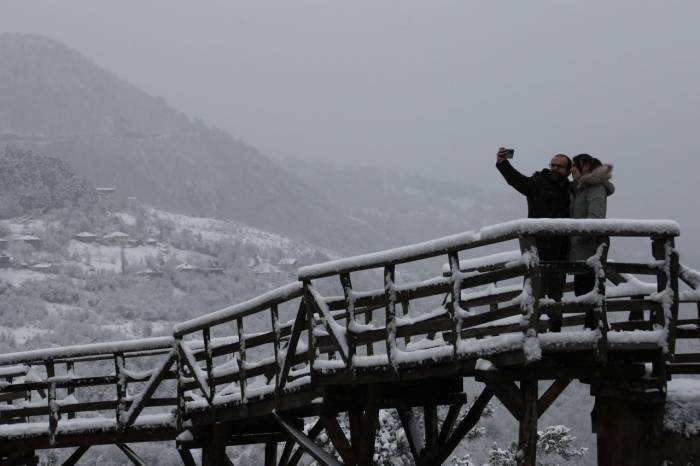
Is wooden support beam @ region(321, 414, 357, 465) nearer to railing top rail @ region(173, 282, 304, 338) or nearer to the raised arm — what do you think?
railing top rail @ region(173, 282, 304, 338)

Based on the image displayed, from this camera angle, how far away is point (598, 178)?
29.7 ft

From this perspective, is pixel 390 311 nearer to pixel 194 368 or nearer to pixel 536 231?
pixel 536 231

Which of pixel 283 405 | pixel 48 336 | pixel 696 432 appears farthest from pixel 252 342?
pixel 48 336

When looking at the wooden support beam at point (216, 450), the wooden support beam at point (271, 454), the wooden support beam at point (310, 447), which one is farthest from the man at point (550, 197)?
the wooden support beam at point (271, 454)

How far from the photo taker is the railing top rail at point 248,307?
422 inches

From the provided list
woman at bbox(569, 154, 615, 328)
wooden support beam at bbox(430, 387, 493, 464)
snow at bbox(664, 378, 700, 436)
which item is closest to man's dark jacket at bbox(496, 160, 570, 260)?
woman at bbox(569, 154, 615, 328)

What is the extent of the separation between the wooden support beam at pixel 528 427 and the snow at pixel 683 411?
1.10 metres

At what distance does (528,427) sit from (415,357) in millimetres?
1224

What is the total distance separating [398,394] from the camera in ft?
36.0

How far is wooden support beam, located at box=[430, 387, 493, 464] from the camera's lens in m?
10.3

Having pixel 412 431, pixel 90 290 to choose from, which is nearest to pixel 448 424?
pixel 412 431

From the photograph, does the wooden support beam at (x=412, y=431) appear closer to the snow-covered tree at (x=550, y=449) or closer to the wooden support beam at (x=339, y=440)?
the wooden support beam at (x=339, y=440)

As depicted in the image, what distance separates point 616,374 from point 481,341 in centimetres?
131

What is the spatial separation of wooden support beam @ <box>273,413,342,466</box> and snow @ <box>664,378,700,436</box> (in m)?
3.70
